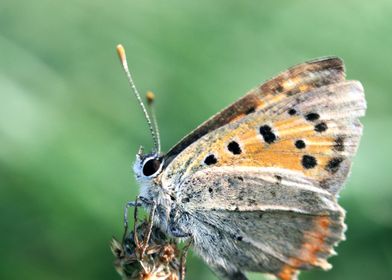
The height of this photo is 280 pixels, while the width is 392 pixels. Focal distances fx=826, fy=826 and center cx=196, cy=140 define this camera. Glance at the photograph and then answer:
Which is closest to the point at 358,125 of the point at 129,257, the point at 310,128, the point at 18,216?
the point at 310,128

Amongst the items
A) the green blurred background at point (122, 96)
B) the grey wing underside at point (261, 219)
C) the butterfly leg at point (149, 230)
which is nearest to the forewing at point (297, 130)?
the grey wing underside at point (261, 219)

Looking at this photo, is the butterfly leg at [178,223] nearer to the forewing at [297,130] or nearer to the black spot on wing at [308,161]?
the forewing at [297,130]

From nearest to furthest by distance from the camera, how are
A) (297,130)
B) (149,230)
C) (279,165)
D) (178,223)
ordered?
(149,230) → (178,223) → (297,130) → (279,165)

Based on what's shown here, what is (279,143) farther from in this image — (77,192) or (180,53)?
(180,53)

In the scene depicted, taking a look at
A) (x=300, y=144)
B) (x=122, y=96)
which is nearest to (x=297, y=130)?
(x=300, y=144)

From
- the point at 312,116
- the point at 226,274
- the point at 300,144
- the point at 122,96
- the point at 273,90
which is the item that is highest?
the point at 122,96

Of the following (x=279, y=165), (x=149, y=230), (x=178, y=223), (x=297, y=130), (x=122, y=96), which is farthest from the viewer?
(x=122, y=96)

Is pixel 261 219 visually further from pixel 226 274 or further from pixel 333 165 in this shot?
pixel 333 165

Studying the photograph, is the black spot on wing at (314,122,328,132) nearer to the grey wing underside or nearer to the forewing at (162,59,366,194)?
the forewing at (162,59,366,194)
